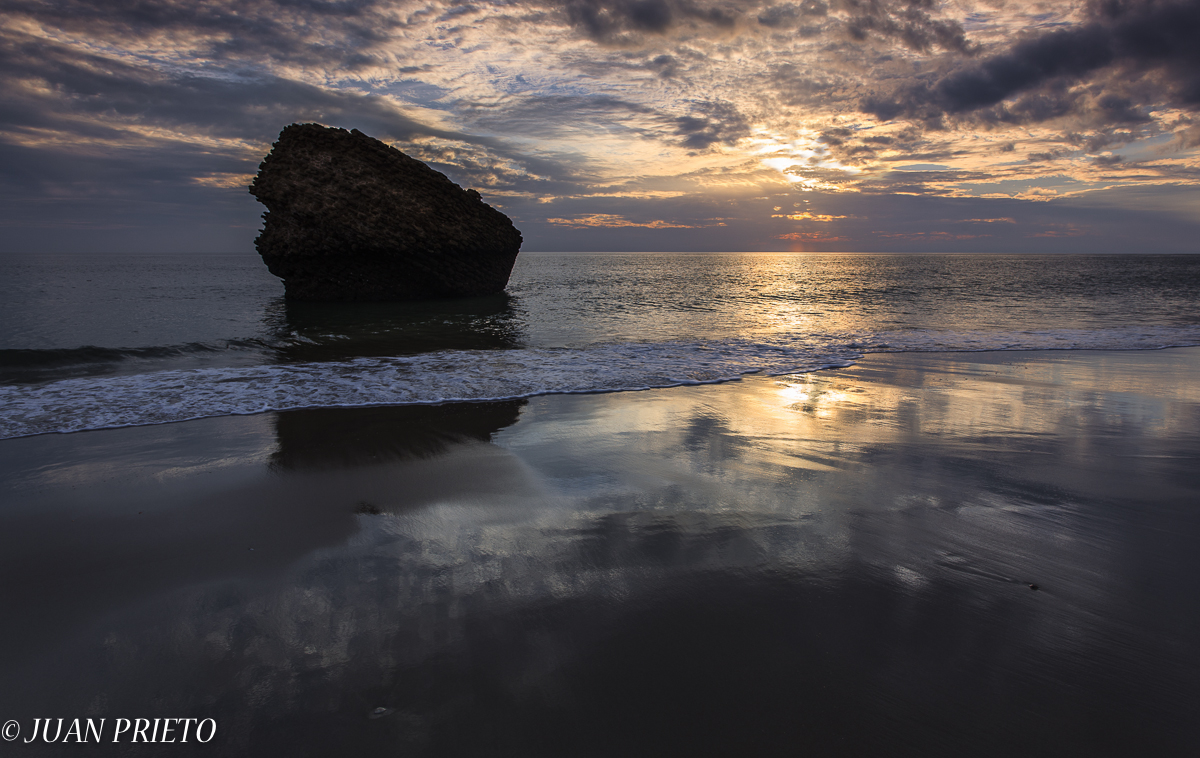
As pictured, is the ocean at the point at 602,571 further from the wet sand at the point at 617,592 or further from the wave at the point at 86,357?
the wave at the point at 86,357

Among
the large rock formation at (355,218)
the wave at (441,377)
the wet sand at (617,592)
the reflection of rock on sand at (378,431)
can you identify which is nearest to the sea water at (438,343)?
the wave at (441,377)

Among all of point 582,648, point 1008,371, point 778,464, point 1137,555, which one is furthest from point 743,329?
point 582,648

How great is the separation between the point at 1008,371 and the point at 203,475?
1077cm

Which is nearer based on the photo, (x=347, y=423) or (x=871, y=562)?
(x=871, y=562)

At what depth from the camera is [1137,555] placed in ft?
10.4

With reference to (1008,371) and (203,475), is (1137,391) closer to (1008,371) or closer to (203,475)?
(1008,371)

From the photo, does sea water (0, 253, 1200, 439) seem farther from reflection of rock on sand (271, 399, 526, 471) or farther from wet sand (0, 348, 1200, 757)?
wet sand (0, 348, 1200, 757)

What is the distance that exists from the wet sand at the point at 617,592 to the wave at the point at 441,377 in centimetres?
137

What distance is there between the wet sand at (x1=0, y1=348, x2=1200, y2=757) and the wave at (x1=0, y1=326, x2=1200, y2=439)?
1.37m

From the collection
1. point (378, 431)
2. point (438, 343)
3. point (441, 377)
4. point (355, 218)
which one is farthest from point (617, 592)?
point (355, 218)

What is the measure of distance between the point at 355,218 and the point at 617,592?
780 inches

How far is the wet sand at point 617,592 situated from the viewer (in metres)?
2.03

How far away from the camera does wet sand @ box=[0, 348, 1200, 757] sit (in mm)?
2029

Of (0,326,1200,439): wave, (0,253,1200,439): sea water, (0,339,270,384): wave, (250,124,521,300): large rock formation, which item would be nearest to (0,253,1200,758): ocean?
(0,326,1200,439): wave
